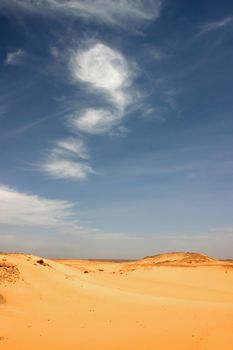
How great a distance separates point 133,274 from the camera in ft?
93.3

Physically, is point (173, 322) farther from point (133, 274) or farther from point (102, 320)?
point (133, 274)

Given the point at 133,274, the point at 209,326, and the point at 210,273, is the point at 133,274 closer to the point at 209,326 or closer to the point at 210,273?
the point at 210,273

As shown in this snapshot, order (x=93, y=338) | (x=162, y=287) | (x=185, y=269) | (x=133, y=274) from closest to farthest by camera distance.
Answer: (x=93, y=338) → (x=162, y=287) → (x=133, y=274) → (x=185, y=269)

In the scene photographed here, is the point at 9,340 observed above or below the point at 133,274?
below

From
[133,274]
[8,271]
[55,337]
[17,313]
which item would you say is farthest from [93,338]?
[133,274]

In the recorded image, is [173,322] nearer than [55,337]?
No

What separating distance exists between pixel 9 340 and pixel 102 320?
3674 millimetres

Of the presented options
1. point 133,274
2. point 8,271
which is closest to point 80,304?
point 8,271

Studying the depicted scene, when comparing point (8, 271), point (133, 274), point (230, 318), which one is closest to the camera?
point (230, 318)

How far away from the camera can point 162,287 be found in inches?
912

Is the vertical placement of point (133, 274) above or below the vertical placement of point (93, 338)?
above

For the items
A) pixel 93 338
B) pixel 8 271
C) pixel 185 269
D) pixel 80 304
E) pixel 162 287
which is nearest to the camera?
pixel 93 338

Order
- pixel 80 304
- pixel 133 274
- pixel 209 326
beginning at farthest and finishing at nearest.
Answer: pixel 133 274 → pixel 80 304 → pixel 209 326

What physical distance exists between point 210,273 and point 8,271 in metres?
18.3
